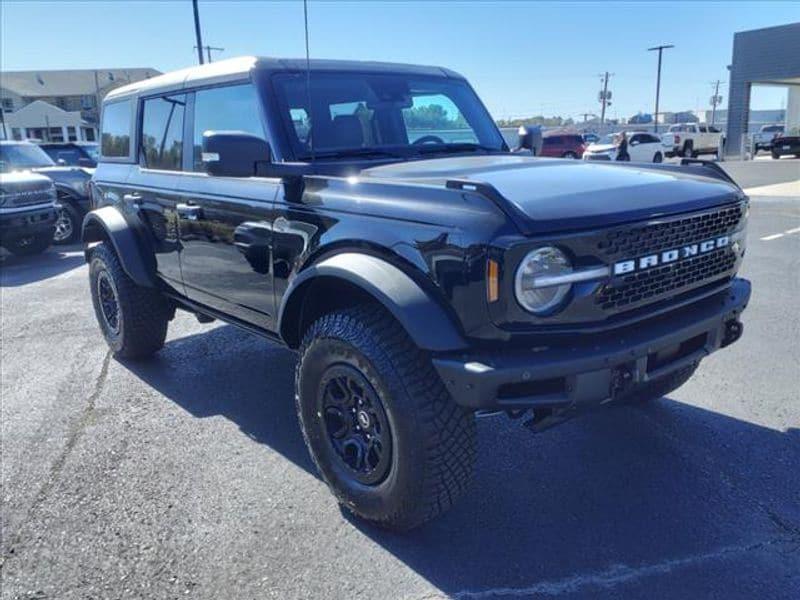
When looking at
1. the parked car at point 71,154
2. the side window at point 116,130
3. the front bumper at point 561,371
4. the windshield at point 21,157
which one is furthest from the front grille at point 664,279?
the parked car at point 71,154

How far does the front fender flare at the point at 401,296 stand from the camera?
8.03 feet

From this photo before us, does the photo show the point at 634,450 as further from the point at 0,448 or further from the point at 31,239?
the point at 31,239

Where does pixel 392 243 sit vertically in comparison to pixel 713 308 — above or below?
above

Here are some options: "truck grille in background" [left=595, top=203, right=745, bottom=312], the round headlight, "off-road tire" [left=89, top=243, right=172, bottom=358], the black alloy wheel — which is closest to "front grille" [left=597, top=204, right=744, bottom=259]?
"truck grille in background" [left=595, top=203, right=745, bottom=312]

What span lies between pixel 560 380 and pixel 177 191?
2819 millimetres

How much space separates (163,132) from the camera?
14.9ft

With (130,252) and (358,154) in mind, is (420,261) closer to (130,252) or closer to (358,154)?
(358,154)

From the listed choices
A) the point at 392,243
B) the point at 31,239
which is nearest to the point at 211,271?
the point at 392,243

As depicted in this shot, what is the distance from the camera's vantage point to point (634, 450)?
11.7ft

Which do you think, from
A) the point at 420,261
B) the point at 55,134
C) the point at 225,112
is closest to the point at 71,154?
the point at 225,112

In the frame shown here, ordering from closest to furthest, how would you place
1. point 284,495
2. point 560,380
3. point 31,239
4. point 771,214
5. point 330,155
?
1. point 560,380
2. point 284,495
3. point 330,155
4. point 31,239
5. point 771,214

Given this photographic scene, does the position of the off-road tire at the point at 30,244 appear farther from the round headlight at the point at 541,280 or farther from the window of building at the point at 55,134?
the window of building at the point at 55,134

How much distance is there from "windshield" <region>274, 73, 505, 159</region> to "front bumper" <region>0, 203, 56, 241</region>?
326 inches

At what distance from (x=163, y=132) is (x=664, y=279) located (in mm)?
3370
